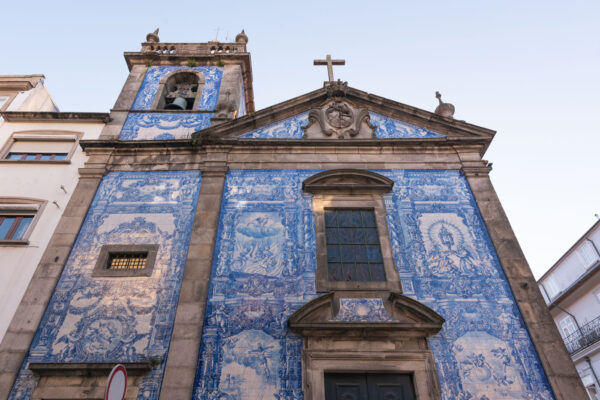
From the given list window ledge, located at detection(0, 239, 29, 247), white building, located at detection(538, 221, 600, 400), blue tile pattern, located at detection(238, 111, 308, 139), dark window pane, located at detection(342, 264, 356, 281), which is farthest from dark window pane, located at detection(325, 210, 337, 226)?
white building, located at detection(538, 221, 600, 400)

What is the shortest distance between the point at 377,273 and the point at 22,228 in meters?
7.36

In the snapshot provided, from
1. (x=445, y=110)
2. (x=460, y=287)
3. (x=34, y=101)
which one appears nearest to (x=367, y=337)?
(x=460, y=287)

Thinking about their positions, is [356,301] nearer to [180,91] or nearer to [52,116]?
[180,91]

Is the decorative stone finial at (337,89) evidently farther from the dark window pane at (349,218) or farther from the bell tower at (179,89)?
the dark window pane at (349,218)

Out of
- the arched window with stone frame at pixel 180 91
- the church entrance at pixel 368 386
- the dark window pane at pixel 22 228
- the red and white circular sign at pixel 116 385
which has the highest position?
the arched window with stone frame at pixel 180 91

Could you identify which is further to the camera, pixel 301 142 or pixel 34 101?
pixel 34 101

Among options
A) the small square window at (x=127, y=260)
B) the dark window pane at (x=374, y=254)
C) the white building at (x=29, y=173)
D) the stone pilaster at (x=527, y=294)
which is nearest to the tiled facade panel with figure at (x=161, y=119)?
the white building at (x=29, y=173)

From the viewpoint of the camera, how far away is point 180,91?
12586 millimetres

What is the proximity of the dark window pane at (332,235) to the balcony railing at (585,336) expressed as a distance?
44.3 ft

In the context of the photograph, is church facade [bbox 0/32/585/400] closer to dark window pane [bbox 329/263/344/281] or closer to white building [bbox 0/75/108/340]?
dark window pane [bbox 329/263/344/281]

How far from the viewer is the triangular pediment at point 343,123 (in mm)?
10125

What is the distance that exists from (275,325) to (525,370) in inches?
162

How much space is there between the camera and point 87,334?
6.97 meters

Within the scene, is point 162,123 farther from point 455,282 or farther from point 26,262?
point 455,282
